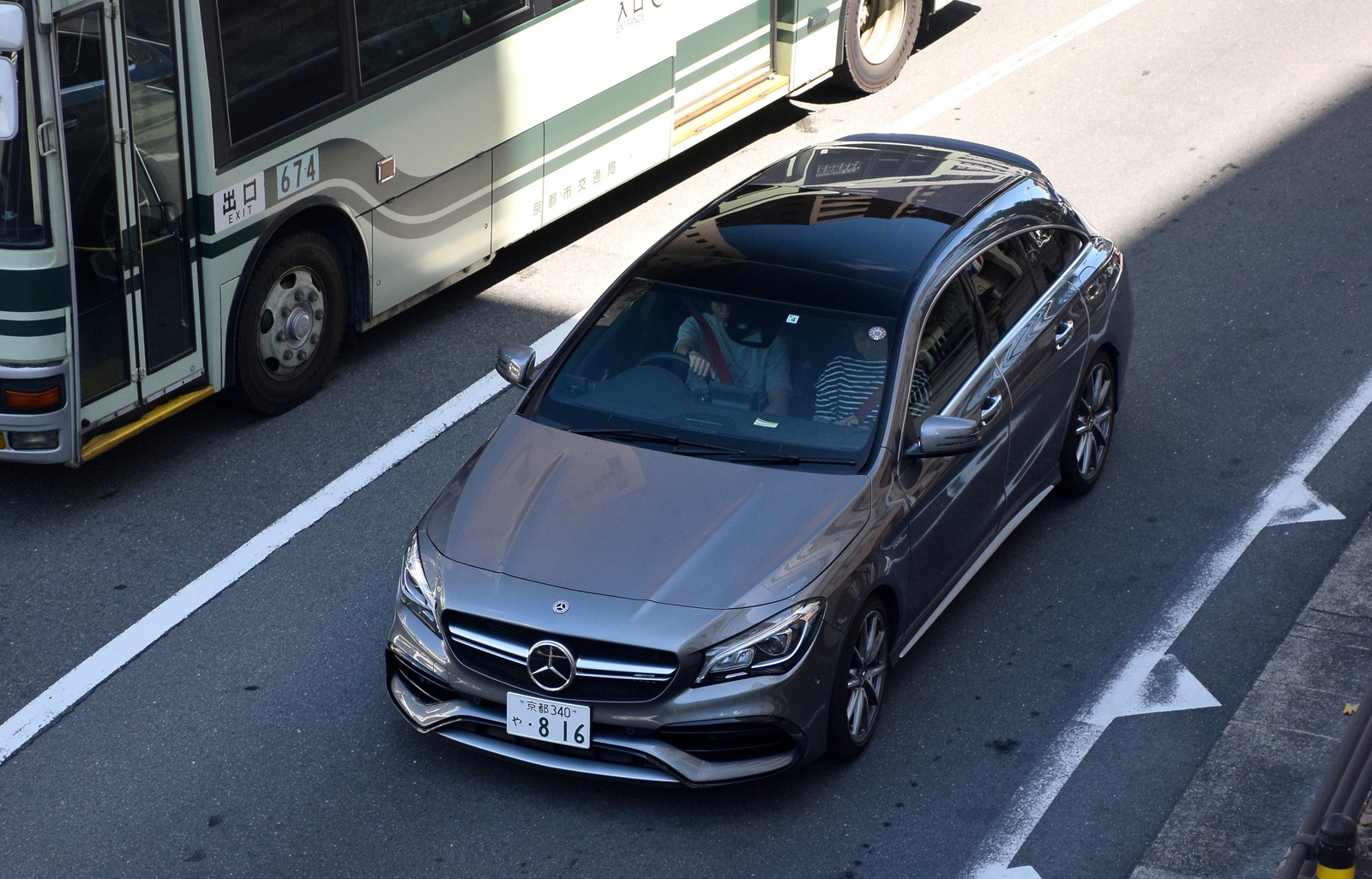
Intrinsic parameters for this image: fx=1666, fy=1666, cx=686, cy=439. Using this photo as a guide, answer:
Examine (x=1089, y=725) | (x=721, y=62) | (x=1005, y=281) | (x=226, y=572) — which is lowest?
(x=226, y=572)

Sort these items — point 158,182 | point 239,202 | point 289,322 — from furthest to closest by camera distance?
1. point 289,322
2. point 239,202
3. point 158,182

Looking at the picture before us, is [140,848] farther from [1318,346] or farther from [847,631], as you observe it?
[1318,346]

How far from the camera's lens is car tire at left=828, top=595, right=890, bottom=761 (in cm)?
605

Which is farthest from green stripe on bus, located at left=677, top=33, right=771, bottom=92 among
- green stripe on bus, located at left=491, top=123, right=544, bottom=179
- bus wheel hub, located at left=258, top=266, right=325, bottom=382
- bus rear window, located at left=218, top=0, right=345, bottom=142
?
bus wheel hub, located at left=258, top=266, right=325, bottom=382

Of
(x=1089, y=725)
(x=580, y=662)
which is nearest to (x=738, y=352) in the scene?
(x=580, y=662)

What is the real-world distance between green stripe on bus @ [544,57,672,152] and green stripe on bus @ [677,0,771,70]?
19 cm

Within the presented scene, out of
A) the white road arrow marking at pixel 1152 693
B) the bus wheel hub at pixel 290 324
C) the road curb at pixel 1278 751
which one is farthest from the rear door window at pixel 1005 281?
the bus wheel hub at pixel 290 324

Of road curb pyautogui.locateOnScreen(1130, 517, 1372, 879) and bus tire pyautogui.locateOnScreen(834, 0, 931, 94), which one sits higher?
bus tire pyautogui.locateOnScreen(834, 0, 931, 94)

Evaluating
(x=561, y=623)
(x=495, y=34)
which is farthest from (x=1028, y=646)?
(x=495, y=34)

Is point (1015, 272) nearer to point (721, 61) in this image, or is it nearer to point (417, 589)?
point (417, 589)

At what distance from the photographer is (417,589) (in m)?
6.19

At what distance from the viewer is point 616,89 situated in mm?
10516

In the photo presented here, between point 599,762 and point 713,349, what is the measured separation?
5.82ft

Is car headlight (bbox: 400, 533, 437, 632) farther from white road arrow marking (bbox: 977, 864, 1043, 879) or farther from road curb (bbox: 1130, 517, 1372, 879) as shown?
road curb (bbox: 1130, 517, 1372, 879)
